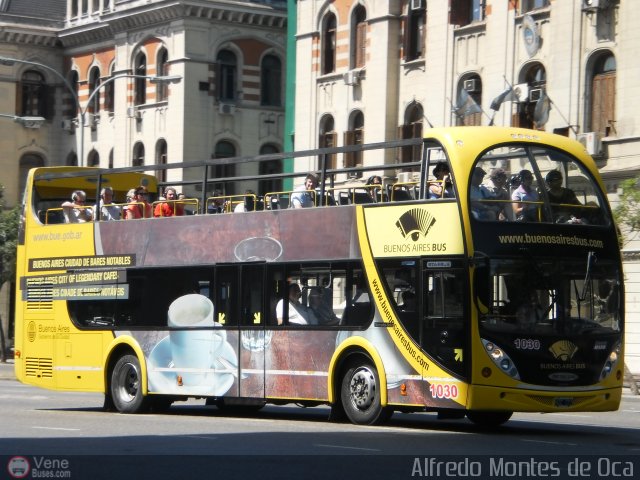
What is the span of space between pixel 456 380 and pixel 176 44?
39.0 meters

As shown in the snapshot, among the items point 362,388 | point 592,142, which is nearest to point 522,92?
point 592,142

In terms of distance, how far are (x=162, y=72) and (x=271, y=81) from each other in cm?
466

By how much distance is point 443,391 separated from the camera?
18.0m

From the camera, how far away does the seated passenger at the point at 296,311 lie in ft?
66.2

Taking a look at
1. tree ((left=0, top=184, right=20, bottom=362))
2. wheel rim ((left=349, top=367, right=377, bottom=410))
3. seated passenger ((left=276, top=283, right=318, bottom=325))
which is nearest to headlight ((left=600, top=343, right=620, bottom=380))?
wheel rim ((left=349, top=367, right=377, bottom=410))

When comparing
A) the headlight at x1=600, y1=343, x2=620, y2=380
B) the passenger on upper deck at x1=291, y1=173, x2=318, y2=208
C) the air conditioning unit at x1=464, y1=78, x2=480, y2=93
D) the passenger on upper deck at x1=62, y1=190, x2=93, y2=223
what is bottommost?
the headlight at x1=600, y1=343, x2=620, y2=380

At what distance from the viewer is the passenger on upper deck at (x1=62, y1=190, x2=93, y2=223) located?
2409 cm

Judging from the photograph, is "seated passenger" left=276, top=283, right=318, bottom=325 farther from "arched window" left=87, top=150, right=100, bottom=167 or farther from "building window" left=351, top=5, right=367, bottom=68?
"arched window" left=87, top=150, right=100, bottom=167

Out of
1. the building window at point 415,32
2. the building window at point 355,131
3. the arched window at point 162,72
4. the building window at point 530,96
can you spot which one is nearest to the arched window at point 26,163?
the arched window at point 162,72

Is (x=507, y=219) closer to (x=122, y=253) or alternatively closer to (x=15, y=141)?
(x=122, y=253)

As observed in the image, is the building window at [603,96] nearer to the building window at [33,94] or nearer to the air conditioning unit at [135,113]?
the air conditioning unit at [135,113]

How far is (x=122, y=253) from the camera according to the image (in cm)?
2311

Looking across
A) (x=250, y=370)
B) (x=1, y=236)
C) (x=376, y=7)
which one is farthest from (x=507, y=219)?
(x=1, y=236)

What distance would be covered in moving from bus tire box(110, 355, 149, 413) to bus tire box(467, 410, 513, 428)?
18.4 feet
